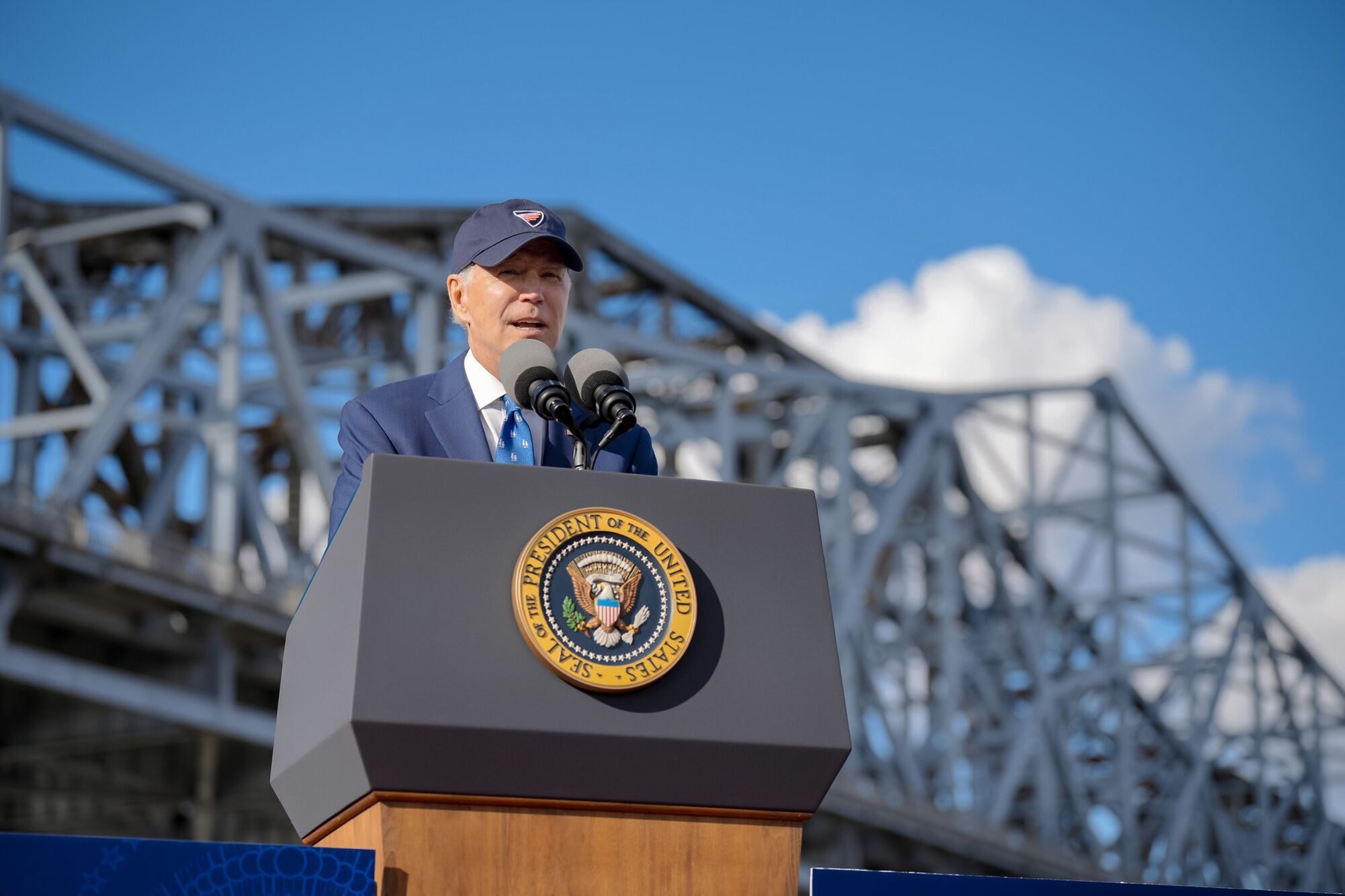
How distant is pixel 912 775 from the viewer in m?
46.1

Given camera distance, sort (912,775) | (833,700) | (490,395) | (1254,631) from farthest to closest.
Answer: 1. (1254,631)
2. (912,775)
3. (490,395)
4. (833,700)

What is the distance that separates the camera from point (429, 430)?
4.14 m

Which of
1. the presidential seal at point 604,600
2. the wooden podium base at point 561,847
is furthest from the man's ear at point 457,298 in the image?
the wooden podium base at point 561,847

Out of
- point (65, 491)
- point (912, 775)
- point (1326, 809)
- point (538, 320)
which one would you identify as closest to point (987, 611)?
point (912, 775)

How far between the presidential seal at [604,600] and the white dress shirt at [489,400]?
0.86m

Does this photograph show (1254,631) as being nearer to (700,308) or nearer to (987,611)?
(987,611)

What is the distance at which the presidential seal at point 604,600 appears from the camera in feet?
10.5

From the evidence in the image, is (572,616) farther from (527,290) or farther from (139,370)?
(139,370)

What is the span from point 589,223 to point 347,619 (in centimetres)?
4561

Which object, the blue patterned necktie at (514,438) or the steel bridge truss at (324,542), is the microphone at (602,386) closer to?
the blue patterned necktie at (514,438)

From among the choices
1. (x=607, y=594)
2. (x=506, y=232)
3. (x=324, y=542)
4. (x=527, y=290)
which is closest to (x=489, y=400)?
(x=527, y=290)

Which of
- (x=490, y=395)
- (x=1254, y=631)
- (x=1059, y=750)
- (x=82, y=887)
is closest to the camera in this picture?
(x=82, y=887)

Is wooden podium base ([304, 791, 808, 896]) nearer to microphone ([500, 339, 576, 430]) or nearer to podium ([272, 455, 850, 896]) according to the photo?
podium ([272, 455, 850, 896])

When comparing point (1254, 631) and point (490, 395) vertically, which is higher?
point (1254, 631)
